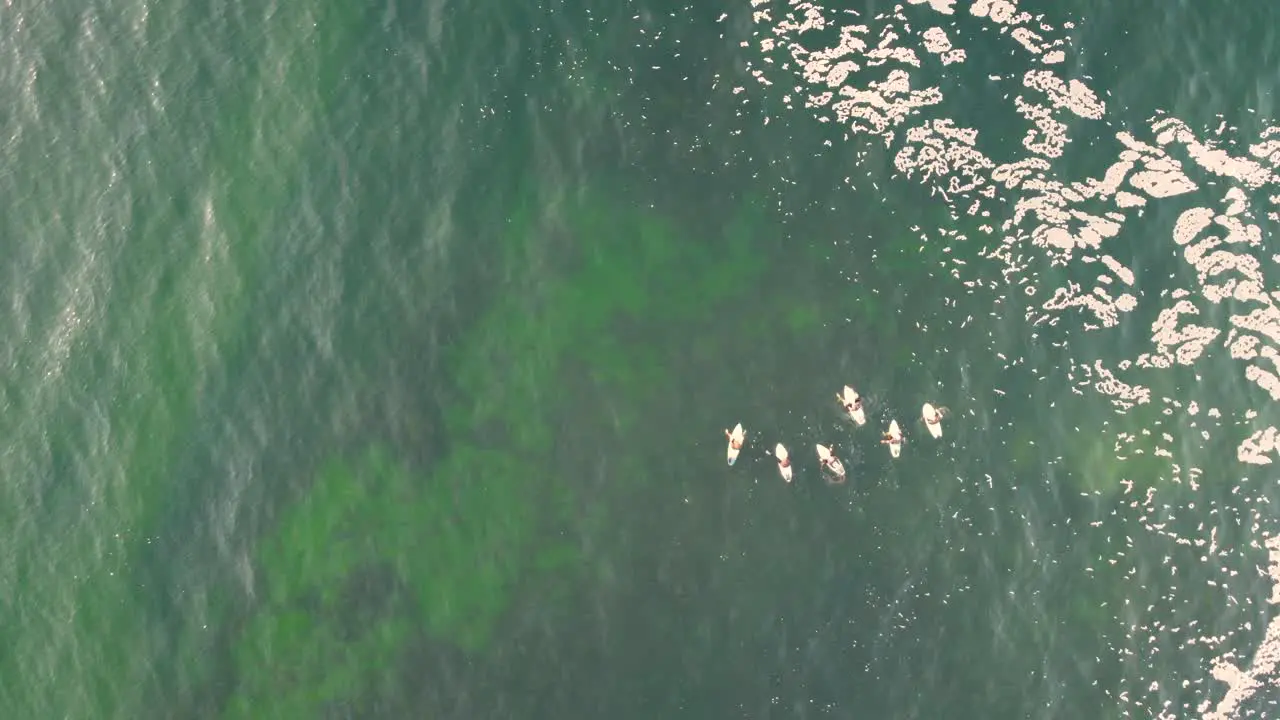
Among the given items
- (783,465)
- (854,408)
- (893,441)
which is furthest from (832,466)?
(893,441)

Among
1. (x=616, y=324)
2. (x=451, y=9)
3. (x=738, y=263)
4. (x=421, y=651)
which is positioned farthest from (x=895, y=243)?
(x=421, y=651)

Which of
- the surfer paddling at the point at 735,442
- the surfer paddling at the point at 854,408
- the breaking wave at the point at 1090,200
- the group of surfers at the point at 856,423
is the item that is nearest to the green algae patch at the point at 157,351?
the breaking wave at the point at 1090,200

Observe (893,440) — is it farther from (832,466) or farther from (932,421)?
(832,466)

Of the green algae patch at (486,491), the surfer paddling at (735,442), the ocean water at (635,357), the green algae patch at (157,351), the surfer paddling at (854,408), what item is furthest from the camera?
the surfer paddling at (854,408)

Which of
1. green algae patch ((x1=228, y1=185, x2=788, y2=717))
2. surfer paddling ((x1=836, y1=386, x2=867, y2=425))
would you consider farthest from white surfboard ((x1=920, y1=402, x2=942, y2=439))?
green algae patch ((x1=228, y1=185, x2=788, y2=717))

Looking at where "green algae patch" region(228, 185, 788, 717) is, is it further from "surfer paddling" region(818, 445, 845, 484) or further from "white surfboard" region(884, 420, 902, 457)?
"white surfboard" region(884, 420, 902, 457)

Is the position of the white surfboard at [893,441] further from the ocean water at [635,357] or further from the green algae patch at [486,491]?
the green algae patch at [486,491]
